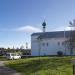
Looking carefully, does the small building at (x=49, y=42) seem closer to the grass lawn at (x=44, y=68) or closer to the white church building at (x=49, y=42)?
→ the white church building at (x=49, y=42)

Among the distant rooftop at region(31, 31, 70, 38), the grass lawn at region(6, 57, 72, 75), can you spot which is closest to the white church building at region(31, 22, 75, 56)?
the distant rooftop at region(31, 31, 70, 38)

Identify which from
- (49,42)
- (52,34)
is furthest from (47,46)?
(52,34)

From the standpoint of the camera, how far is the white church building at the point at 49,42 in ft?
258

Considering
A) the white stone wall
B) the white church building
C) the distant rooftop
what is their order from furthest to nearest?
the distant rooftop
the white stone wall
the white church building

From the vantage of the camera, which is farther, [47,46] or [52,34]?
[52,34]

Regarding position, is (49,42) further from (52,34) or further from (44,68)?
(44,68)

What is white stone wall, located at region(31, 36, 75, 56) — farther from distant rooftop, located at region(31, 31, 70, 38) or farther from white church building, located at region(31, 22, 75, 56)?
distant rooftop, located at region(31, 31, 70, 38)

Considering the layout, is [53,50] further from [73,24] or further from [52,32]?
[73,24]

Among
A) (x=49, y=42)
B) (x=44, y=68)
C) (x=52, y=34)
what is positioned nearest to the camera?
(x=44, y=68)

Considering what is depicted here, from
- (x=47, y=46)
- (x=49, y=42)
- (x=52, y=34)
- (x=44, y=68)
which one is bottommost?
(x=44, y=68)

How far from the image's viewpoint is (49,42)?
268 ft

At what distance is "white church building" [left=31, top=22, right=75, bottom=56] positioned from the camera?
258ft

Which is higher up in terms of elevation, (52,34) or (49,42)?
(52,34)

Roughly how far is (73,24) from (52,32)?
40595 millimetres
